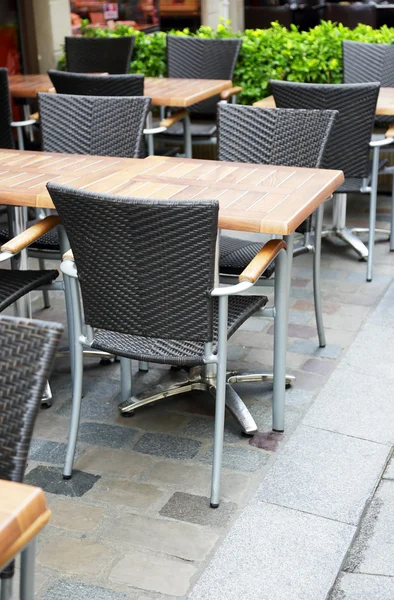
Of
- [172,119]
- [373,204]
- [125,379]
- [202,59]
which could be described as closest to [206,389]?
[125,379]

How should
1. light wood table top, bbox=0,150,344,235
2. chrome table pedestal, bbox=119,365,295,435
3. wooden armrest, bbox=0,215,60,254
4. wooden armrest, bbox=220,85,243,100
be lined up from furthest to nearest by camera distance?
wooden armrest, bbox=220,85,243,100 < chrome table pedestal, bbox=119,365,295,435 < wooden armrest, bbox=0,215,60,254 < light wood table top, bbox=0,150,344,235

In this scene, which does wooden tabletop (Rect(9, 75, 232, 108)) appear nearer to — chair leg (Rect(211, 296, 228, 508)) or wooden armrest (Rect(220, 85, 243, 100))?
wooden armrest (Rect(220, 85, 243, 100))

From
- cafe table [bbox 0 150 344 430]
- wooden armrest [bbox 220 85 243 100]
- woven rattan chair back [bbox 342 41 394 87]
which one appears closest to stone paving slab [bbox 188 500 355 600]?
cafe table [bbox 0 150 344 430]

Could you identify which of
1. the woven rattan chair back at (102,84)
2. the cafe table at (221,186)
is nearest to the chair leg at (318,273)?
the cafe table at (221,186)

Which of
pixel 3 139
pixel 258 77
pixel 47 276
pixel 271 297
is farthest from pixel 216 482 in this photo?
pixel 258 77

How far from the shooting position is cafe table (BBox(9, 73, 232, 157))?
5367mm

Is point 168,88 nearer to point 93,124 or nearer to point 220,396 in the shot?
point 93,124

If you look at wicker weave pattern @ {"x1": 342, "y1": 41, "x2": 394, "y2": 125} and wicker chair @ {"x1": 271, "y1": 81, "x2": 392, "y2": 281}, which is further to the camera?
wicker weave pattern @ {"x1": 342, "y1": 41, "x2": 394, "y2": 125}

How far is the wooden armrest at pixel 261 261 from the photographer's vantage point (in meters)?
2.74

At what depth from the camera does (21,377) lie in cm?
165

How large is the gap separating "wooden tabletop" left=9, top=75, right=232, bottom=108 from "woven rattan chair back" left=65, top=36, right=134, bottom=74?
1.42 ft

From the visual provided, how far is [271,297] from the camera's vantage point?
4758mm

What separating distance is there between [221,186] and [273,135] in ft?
2.08

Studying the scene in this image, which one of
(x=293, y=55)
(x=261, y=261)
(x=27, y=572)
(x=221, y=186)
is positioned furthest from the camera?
(x=293, y=55)
